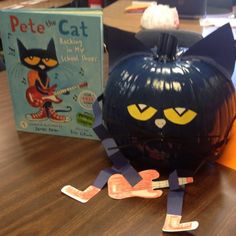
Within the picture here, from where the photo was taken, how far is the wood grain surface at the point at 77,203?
54 centimetres

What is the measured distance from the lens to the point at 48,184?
636mm

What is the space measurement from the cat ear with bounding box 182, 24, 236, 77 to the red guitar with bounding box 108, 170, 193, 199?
217 mm

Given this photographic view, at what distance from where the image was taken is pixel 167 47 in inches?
25.2

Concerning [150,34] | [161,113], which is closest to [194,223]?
[161,113]

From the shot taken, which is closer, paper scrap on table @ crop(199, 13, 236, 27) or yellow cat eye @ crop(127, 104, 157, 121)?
yellow cat eye @ crop(127, 104, 157, 121)

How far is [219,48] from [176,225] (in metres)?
0.31

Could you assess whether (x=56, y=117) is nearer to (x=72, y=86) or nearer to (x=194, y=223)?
(x=72, y=86)

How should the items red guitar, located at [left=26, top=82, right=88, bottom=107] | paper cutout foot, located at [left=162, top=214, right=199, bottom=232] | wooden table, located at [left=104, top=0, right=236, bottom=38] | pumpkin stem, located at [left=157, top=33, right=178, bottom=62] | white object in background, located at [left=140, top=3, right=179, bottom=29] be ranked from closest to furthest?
1. paper cutout foot, located at [left=162, top=214, right=199, bottom=232]
2. pumpkin stem, located at [left=157, top=33, right=178, bottom=62]
3. red guitar, located at [left=26, top=82, right=88, bottom=107]
4. white object in background, located at [left=140, top=3, right=179, bottom=29]
5. wooden table, located at [left=104, top=0, right=236, bottom=38]

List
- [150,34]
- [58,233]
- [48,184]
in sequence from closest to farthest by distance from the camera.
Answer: [58,233], [48,184], [150,34]

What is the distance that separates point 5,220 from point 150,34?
46cm

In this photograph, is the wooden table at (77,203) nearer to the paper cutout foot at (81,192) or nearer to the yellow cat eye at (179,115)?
the paper cutout foot at (81,192)

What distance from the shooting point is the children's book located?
0.68m

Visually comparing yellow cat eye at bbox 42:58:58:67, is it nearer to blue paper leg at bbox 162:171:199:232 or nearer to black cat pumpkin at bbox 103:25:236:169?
black cat pumpkin at bbox 103:25:236:169

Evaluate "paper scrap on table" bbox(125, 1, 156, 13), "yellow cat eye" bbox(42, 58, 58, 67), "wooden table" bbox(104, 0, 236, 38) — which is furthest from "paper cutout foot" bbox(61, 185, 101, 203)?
"paper scrap on table" bbox(125, 1, 156, 13)
